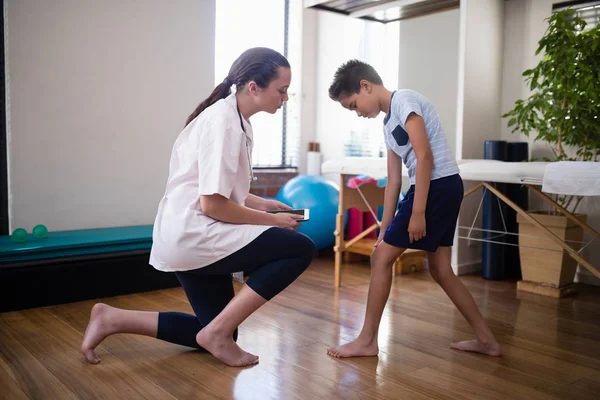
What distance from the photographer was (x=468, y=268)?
3811mm

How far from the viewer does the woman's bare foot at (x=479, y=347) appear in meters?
2.17

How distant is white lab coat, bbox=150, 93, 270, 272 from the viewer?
1.80m

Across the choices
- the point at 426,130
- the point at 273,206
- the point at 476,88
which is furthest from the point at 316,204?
the point at 426,130

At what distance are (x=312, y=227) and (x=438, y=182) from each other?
1.96 m

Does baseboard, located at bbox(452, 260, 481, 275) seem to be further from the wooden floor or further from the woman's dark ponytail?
the woman's dark ponytail

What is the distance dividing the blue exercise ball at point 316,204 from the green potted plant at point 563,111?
1263 millimetres

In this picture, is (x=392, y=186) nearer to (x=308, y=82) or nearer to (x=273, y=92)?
(x=273, y=92)

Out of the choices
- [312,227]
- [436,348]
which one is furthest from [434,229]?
[312,227]

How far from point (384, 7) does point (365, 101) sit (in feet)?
7.08

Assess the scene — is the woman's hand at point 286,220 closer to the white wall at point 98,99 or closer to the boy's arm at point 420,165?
the boy's arm at point 420,165

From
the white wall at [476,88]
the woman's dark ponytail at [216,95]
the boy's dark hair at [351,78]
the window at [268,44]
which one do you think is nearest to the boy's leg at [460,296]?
the boy's dark hair at [351,78]

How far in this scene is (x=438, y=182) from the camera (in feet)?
6.70

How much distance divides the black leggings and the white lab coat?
41mm

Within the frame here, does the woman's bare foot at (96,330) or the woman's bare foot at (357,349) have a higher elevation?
the woman's bare foot at (96,330)
